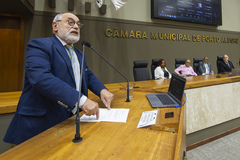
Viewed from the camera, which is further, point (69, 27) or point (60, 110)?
point (69, 27)

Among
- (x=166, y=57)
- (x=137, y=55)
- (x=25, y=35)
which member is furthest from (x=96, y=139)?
(x=166, y=57)

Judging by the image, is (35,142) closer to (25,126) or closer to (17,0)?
(25,126)

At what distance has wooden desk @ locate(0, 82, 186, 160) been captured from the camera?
47cm

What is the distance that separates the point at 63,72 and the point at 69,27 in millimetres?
342

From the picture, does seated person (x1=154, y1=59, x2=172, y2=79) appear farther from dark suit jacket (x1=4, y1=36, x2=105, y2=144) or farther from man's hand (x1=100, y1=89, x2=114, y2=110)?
dark suit jacket (x1=4, y1=36, x2=105, y2=144)

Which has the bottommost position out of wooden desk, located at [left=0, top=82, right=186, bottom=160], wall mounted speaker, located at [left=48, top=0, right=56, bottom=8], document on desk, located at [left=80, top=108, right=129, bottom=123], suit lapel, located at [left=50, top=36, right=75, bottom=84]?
wooden desk, located at [left=0, top=82, right=186, bottom=160]

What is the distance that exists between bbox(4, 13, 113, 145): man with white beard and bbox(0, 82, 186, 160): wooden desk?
12cm

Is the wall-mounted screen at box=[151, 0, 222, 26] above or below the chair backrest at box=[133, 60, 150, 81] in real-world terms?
above

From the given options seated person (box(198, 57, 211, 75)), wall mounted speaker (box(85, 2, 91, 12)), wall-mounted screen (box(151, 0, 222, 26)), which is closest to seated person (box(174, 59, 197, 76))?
seated person (box(198, 57, 211, 75))

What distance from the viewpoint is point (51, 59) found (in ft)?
2.90

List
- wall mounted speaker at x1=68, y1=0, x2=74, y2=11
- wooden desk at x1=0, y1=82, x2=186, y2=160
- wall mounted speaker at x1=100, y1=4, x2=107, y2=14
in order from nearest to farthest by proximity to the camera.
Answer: wooden desk at x1=0, y1=82, x2=186, y2=160
wall mounted speaker at x1=68, y1=0, x2=74, y2=11
wall mounted speaker at x1=100, y1=4, x2=107, y2=14

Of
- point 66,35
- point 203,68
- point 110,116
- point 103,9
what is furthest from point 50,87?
point 203,68

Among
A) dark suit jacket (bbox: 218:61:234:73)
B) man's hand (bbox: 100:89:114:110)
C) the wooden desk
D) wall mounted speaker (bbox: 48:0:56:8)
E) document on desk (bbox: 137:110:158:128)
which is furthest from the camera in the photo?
dark suit jacket (bbox: 218:61:234:73)

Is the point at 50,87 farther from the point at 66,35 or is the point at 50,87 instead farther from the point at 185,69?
the point at 185,69
